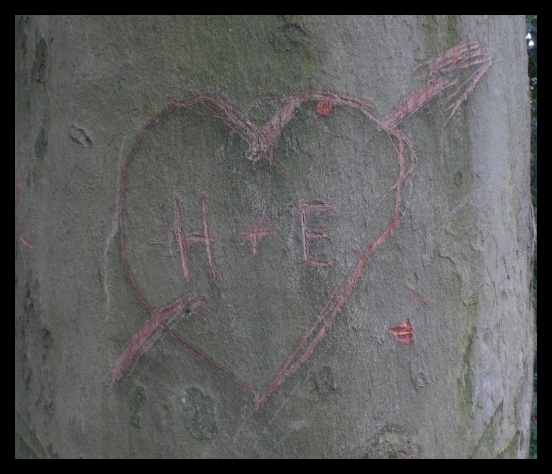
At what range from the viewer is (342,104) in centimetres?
60

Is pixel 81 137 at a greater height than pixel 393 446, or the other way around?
pixel 81 137

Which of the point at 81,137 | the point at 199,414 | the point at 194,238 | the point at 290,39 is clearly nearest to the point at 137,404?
the point at 199,414

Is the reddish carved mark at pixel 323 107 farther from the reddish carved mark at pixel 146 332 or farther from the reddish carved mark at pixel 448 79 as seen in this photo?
the reddish carved mark at pixel 146 332

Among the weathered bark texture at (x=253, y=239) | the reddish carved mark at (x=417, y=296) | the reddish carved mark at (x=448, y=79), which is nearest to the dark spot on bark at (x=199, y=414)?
the weathered bark texture at (x=253, y=239)

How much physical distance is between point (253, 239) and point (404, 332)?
0.66 ft

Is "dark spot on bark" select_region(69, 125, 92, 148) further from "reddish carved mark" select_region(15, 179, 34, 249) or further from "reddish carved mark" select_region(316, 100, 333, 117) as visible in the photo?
"reddish carved mark" select_region(316, 100, 333, 117)

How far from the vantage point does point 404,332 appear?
607 millimetres

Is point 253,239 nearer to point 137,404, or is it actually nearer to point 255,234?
point 255,234

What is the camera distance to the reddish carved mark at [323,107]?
23.3 inches

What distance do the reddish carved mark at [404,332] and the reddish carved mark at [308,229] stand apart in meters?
0.11

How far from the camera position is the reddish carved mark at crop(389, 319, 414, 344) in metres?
0.60

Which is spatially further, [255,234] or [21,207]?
[21,207]

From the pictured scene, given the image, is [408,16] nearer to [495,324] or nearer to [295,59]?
[295,59]

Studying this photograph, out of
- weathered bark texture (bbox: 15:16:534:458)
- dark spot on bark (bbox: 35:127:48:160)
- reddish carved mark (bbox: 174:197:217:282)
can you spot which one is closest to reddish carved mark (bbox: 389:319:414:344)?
weathered bark texture (bbox: 15:16:534:458)
